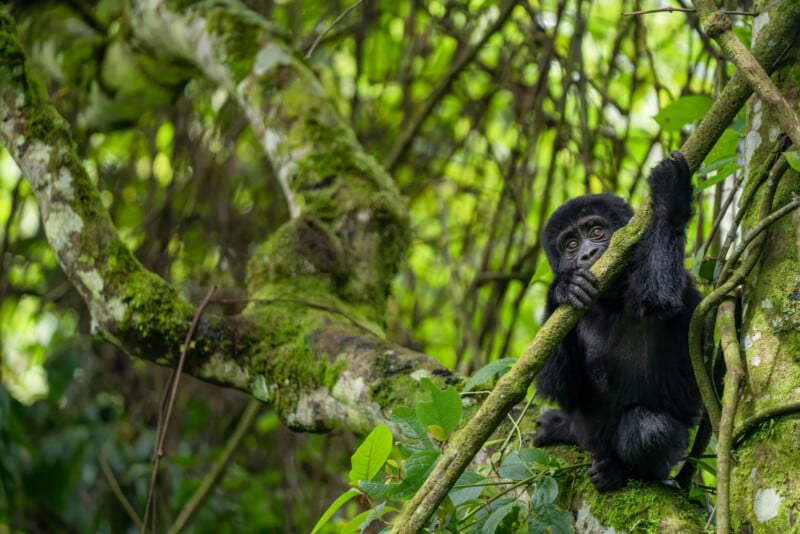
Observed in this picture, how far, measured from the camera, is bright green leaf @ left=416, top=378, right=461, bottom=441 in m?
2.19

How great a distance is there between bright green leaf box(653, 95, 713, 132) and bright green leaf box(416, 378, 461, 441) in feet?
4.99

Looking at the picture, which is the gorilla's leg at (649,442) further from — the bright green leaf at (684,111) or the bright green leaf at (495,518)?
the bright green leaf at (684,111)

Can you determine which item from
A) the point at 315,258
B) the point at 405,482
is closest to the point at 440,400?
the point at 405,482

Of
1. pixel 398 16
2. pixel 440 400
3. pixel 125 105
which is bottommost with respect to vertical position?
pixel 440 400

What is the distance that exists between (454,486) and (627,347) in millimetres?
1373

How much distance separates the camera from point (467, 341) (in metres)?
5.88

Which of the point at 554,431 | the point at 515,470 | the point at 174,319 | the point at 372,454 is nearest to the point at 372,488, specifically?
the point at 372,454

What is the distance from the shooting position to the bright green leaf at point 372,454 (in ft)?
6.92

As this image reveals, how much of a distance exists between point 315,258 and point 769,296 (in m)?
2.21

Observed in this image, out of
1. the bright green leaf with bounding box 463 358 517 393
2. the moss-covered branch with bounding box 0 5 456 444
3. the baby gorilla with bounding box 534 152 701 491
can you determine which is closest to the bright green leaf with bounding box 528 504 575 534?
the baby gorilla with bounding box 534 152 701 491

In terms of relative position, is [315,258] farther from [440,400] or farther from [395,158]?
[395,158]

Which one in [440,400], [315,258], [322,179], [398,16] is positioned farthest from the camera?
[398,16]

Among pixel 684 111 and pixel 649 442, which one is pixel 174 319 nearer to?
pixel 649 442

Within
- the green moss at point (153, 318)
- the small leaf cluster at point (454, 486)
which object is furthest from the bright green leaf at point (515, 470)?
the green moss at point (153, 318)
